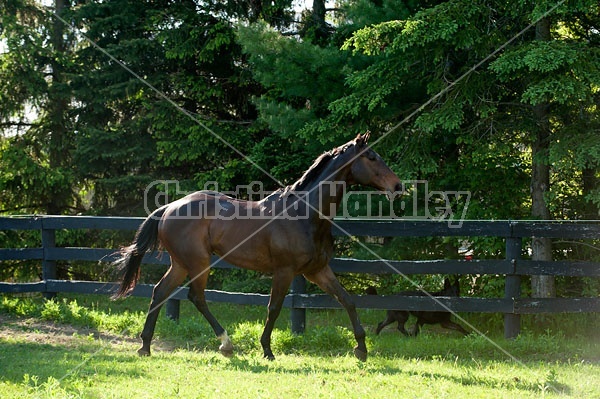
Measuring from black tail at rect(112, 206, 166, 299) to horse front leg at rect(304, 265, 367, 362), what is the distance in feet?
6.31

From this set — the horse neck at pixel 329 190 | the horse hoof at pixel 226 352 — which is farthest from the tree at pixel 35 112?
the horse neck at pixel 329 190

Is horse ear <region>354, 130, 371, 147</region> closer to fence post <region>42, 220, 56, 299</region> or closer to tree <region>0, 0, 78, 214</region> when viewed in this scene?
fence post <region>42, 220, 56, 299</region>

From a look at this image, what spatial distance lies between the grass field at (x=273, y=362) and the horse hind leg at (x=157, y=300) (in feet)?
0.57

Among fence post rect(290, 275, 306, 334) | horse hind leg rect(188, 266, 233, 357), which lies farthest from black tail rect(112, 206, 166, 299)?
fence post rect(290, 275, 306, 334)

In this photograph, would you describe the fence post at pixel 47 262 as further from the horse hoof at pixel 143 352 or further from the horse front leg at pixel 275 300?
the horse front leg at pixel 275 300

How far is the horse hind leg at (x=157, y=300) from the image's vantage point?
692cm

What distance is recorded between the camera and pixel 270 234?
6.75 metres

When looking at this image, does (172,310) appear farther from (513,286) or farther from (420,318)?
(513,286)

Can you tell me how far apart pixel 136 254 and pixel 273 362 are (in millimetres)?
2111

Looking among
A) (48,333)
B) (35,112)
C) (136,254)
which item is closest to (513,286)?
(136,254)

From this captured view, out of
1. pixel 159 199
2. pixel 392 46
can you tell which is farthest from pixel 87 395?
pixel 159 199

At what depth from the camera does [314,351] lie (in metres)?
7.33

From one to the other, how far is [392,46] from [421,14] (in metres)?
0.60

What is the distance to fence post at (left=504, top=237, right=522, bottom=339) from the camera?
7422 millimetres
